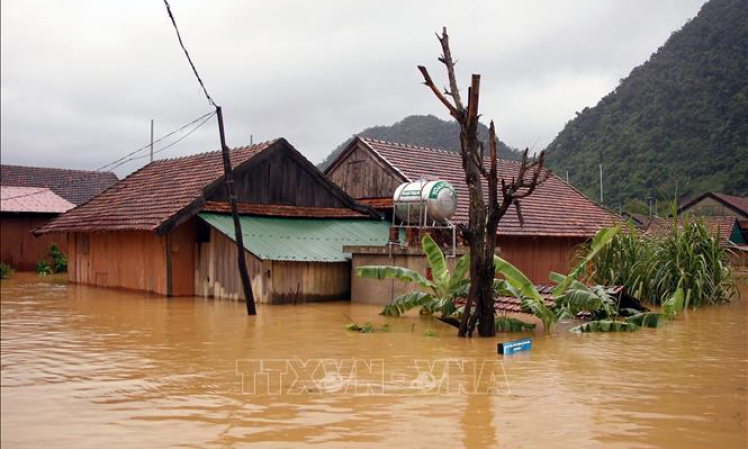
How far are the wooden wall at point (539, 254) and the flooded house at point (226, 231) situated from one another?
4.03 meters

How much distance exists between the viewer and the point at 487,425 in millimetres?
6758

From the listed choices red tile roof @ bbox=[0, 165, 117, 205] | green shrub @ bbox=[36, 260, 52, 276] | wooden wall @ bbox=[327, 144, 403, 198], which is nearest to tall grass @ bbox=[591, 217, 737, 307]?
wooden wall @ bbox=[327, 144, 403, 198]

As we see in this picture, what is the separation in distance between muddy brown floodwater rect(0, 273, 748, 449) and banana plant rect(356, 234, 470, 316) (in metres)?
0.81

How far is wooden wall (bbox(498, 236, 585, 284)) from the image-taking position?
22.3 meters

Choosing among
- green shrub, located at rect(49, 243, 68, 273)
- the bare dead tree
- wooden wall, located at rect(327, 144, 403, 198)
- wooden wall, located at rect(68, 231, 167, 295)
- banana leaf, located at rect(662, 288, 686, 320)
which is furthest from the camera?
green shrub, located at rect(49, 243, 68, 273)

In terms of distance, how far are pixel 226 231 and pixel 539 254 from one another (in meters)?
10.5

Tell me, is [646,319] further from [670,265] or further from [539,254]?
[539,254]

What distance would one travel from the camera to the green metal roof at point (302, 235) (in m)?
18.0

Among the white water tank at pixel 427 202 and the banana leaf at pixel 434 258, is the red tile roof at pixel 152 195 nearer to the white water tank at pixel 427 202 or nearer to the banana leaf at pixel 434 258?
the white water tank at pixel 427 202

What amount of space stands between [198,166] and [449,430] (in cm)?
1696

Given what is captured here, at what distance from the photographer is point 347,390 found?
8062 millimetres

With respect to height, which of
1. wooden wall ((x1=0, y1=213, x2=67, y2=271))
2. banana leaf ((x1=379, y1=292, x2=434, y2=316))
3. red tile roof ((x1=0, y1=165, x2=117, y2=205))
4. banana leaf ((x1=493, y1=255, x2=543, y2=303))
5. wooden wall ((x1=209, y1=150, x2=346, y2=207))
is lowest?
banana leaf ((x1=379, y1=292, x2=434, y2=316))

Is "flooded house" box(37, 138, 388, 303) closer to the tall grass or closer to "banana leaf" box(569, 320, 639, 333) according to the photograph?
the tall grass

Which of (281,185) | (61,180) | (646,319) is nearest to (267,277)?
(281,185)
